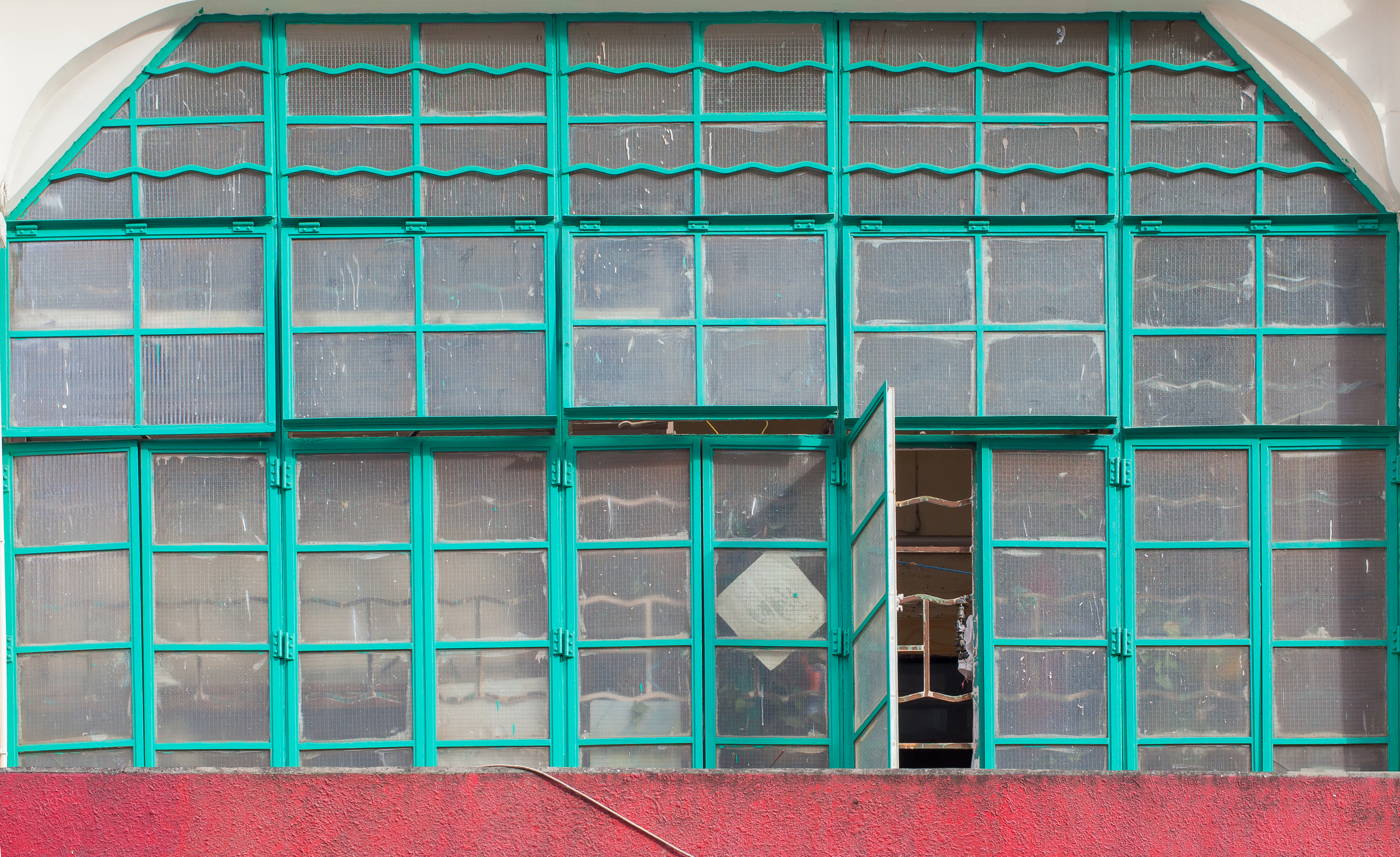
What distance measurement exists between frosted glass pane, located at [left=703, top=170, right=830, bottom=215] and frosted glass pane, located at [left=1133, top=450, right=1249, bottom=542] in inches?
94.5

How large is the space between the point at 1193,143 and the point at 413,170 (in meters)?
4.52

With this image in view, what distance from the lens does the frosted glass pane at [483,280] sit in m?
5.55

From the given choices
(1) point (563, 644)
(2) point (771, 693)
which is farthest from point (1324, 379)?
(1) point (563, 644)

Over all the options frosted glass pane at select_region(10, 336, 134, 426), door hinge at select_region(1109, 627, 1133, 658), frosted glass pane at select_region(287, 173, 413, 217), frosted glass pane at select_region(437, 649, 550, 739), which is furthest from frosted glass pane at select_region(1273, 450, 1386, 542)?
frosted glass pane at select_region(10, 336, 134, 426)

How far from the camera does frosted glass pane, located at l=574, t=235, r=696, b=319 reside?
18.1 ft

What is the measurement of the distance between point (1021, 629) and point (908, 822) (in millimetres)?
1745

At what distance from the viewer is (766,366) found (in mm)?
5520

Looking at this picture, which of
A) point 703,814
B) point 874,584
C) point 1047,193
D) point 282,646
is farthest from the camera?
point 1047,193

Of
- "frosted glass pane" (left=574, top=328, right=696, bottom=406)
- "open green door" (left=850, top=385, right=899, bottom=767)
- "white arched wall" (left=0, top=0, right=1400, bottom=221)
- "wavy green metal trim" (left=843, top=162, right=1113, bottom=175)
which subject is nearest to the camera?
"open green door" (left=850, top=385, right=899, bottom=767)

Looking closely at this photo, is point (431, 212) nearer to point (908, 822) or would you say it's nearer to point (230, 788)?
point (230, 788)

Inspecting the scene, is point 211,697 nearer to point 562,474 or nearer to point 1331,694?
point 562,474

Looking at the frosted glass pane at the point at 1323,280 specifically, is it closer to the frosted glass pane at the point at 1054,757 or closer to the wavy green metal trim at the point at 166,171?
the frosted glass pane at the point at 1054,757

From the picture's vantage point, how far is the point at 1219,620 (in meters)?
5.54

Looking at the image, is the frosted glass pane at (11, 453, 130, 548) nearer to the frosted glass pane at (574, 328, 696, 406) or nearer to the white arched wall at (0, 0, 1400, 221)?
the white arched wall at (0, 0, 1400, 221)
